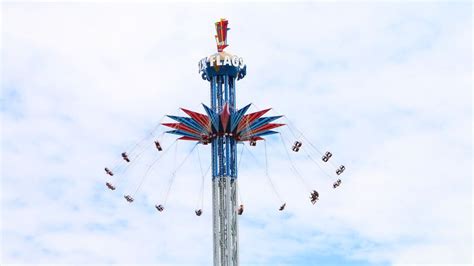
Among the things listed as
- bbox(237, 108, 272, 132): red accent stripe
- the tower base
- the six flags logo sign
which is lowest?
the tower base

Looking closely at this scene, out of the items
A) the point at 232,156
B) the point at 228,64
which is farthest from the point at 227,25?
the point at 232,156

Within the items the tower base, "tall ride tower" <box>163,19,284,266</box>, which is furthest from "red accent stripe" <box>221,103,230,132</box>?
the tower base

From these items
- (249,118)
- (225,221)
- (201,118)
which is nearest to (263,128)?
(249,118)

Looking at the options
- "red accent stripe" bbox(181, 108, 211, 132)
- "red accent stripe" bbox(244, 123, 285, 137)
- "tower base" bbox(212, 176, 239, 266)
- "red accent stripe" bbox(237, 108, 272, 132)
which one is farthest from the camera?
"red accent stripe" bbox(244, 123, 285, 137)

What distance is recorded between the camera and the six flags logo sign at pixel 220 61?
106750 mm

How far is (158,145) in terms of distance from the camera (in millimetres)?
106438

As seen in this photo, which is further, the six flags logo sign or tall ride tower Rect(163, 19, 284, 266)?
the six flags logo sign

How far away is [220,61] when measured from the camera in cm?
10675

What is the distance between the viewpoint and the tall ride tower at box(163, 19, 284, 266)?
104000 millimetres

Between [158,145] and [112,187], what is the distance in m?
5.16

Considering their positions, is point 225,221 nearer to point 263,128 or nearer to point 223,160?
point 223,160

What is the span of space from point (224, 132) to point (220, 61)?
19.0 ft

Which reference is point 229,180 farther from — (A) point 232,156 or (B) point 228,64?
(B) point 228,64

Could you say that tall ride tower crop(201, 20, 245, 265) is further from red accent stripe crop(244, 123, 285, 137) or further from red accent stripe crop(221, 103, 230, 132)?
red accent stripe crop(244, 123, 285, 137)
